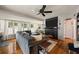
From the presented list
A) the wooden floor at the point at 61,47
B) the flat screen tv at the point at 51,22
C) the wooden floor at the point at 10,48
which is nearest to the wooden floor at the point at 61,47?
the wooden floor at the point at 61,47

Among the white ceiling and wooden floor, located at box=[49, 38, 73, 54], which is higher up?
the white ceiling

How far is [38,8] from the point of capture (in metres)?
1.82

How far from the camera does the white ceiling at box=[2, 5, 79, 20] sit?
1706 mm

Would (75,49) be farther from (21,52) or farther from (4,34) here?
(4,34)

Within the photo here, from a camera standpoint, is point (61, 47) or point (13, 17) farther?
point (13, 17)

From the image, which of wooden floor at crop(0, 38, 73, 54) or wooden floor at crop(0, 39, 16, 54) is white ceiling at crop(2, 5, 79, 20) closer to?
wooden floor at crop(0, 38, 73, 54)

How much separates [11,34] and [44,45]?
31.3 inches

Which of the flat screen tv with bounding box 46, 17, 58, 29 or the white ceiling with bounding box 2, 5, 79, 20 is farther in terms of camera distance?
the flat screen tv with bounding box 46, 17, 58, 29

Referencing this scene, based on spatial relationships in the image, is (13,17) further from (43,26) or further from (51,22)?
(51,22)

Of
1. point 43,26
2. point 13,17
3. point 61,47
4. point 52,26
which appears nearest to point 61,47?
point 61,47

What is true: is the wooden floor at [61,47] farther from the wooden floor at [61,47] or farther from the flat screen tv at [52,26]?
the flat screen tv at [52,26]

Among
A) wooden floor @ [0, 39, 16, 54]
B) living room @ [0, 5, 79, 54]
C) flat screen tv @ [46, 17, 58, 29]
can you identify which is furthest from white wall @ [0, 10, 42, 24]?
wooden floor @ [0, 39, 16, 54]
